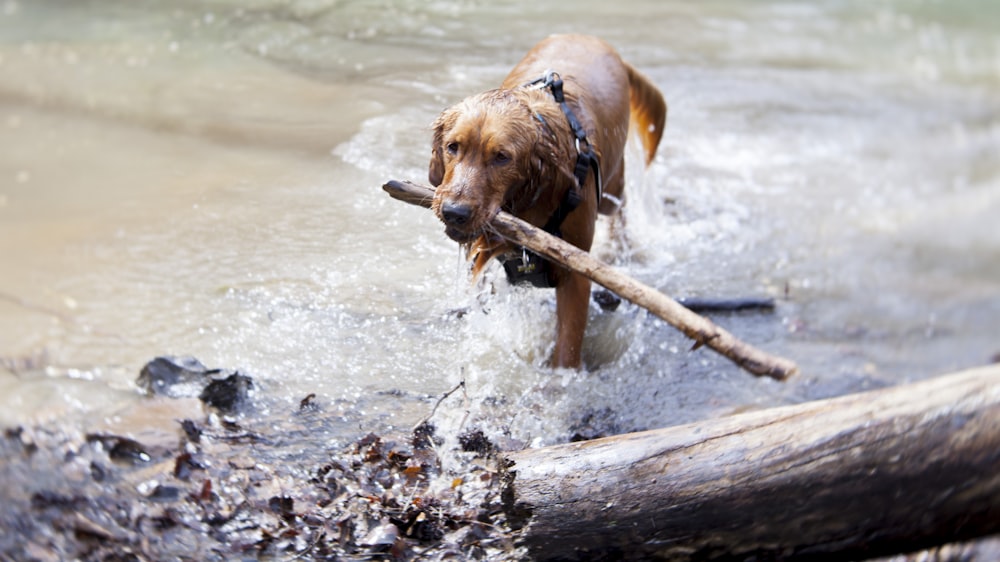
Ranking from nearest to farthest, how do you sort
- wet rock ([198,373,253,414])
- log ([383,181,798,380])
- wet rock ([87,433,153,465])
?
1. log ([383,181,798,380])
2. wet rock ([87,433,153,465])
3. wet rock ([198,373,253,414])

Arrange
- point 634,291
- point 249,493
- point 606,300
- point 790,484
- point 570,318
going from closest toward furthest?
point 790,484
point 634,291
point 249,493
point 570,318
point 606,300

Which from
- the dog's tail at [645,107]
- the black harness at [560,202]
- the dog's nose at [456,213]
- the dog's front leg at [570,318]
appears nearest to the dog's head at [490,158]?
the dog's nose at [456,213]

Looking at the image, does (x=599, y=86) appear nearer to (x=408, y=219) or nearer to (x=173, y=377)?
(x=408, y=219)

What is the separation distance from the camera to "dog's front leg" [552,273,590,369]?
4.48 metres

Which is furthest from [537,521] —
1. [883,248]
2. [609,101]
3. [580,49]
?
[883,248]

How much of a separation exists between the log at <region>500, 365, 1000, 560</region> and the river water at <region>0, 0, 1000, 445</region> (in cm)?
115

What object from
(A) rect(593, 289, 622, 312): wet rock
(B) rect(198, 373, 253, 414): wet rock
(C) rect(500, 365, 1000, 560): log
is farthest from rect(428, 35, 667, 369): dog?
(B) rect(198, 373, 253, 414): wet rock

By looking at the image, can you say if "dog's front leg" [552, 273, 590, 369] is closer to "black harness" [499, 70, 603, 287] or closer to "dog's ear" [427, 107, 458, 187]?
"black harness" [499, 70, 603, 287]

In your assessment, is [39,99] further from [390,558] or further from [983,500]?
[983,500]

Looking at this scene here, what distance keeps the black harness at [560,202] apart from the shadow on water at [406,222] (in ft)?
1.21

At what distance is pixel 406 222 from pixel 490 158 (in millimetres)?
2152

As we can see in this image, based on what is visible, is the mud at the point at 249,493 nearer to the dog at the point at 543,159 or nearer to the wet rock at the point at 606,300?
the dog at the point at 543,159

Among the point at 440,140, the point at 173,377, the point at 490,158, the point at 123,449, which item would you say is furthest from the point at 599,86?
the point at 123,449

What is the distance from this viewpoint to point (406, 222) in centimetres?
577
